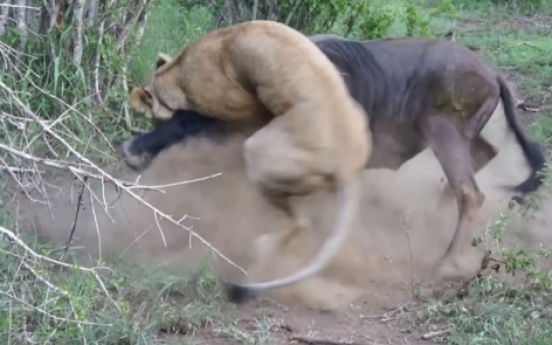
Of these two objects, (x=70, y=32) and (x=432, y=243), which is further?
(x=70, y=32)

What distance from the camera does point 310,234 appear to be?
5672 millimetres

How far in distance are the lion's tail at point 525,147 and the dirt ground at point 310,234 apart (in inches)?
7.8

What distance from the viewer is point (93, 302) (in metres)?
4.57

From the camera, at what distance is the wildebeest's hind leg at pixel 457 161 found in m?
5.95

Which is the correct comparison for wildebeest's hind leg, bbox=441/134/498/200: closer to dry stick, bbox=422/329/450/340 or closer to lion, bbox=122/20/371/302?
lion, bbox=122/20/371/302

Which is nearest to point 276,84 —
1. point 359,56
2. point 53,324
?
point 359,56

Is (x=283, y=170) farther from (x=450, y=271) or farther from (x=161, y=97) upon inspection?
(x=161, y=97)

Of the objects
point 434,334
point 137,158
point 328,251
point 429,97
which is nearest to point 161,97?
point 137,158

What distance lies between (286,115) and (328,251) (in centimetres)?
73

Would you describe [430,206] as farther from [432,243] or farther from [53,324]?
[53,324]

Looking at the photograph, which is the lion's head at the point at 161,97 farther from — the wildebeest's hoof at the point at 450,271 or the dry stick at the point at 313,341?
the dry stick at the point at 313,341

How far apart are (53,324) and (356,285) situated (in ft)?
5.84

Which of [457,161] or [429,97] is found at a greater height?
[429,97]

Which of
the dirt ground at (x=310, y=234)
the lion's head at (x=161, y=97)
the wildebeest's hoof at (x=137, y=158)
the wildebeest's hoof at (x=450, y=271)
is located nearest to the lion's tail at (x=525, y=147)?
the dirt ground at (x=310, y=234)
